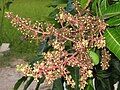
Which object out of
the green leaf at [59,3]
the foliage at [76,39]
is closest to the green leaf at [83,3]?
the foliage at [76,39]

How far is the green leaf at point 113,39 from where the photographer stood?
2.52 ft

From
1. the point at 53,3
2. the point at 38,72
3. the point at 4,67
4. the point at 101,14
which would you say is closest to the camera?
the point at 38,72

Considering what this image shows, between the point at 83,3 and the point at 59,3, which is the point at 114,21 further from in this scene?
the point at 59,3

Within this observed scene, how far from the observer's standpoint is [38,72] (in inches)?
27.1

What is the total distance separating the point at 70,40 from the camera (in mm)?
745

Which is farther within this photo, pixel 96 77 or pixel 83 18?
pixel 96 77

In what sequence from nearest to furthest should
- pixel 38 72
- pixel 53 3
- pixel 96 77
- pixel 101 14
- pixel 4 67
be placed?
1. pixel 38 72
2. pixel 101 14
3. pixel 96 77
4. pixel 53 3
5. pixel 4 67

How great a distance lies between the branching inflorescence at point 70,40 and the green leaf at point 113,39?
0.06ft

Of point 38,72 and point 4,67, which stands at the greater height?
point 38,72

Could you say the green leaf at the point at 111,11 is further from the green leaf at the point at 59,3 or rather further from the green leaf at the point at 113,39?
the green leaf at the point at 59,3

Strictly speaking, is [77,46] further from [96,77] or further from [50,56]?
[96,77]

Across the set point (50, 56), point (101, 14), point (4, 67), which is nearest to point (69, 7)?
point (101, 14)

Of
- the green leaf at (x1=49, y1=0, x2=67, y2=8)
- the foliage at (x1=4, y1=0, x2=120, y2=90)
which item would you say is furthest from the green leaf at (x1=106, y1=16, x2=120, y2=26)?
the green leaf at (x1=49, y1=0, x2=67, y2=8)

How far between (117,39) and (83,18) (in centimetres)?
8
